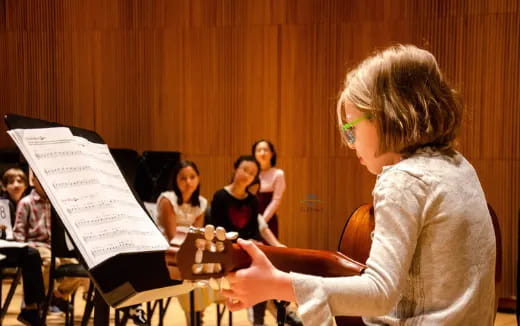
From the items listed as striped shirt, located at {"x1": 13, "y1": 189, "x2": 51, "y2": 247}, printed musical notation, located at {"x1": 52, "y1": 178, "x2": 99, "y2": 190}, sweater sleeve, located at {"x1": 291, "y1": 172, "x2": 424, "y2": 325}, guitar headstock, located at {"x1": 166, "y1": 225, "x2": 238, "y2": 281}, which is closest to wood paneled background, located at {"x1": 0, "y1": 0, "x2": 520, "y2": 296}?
striped shirt, located at {"x1": 13, "y1": 189, "x2": 51, "y2": 247}

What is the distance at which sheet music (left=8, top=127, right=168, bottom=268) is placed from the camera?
212cm

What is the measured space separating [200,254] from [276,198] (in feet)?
18.5

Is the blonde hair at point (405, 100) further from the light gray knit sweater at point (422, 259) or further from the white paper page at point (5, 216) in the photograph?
the white paper page at point (5, 216)

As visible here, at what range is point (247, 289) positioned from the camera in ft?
4.43

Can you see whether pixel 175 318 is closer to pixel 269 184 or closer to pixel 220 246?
pixel 269 184

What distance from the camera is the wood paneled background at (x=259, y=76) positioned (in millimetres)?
7137

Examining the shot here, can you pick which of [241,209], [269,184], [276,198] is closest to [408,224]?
[241,209]

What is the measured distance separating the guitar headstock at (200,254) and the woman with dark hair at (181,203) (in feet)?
13.1

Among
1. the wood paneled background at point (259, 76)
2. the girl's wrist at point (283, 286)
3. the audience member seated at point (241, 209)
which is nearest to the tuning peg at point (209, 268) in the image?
the girl's wrist at point (283, 286)

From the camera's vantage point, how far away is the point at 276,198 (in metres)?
6.88

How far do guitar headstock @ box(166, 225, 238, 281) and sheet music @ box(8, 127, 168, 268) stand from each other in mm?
852

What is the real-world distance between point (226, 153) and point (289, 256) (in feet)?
21.8

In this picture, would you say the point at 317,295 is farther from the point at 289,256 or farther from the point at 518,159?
the point at 518,159

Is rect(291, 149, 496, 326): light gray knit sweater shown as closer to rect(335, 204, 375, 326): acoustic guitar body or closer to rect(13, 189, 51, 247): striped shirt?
rect(335, 204, 375, 326): acoustic guitar body
